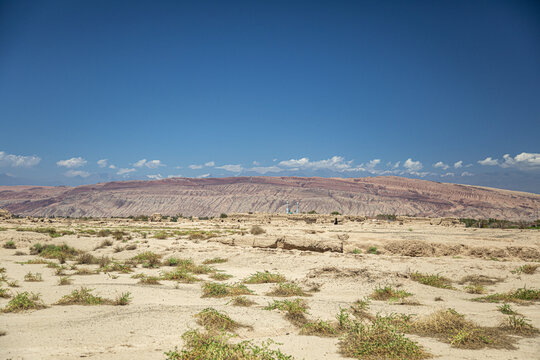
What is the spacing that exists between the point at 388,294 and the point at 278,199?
9607cm

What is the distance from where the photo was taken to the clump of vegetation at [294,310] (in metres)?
6.64

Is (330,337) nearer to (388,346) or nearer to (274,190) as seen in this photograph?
(388,346)

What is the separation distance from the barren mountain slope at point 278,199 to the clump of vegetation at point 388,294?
8555 cm

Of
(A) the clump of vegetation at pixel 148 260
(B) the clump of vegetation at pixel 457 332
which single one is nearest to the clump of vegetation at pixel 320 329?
(B) the clump of vegetation at pixel 457 332

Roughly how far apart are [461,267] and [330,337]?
29.6 ft

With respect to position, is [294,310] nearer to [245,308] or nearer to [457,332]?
[245,308]

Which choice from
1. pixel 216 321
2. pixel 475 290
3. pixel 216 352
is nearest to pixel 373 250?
pixel 475 290

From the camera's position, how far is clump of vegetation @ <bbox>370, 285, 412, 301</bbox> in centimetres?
862

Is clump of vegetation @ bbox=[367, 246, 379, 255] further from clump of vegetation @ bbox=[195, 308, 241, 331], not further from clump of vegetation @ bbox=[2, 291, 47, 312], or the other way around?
clump of vegetation @ bbox=[2, 291, 47, 312]

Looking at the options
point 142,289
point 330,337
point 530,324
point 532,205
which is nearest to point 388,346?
point 330,337

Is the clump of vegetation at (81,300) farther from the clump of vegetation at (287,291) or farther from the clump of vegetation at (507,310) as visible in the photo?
the clump of vegetation at (507,310)

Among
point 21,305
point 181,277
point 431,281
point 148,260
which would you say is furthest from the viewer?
point 148,260

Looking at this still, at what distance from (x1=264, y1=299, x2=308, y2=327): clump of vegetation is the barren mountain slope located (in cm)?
8766

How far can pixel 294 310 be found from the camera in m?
6.93
